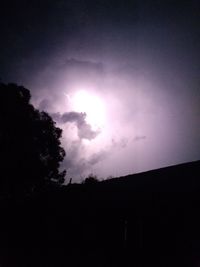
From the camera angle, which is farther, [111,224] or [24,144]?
[24,144]

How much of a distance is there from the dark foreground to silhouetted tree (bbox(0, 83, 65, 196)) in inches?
355

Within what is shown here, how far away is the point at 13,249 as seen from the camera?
15016mm

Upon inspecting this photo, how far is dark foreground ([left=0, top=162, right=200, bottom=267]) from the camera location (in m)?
9.07

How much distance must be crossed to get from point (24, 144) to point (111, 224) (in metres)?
16.0

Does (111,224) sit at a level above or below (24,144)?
below

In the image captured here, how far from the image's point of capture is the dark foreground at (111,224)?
9070mm

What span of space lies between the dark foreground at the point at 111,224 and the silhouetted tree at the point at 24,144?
29.6 ft

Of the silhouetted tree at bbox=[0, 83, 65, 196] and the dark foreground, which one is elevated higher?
the silhouetted tree at bbox=[0, 83, 65, 196]

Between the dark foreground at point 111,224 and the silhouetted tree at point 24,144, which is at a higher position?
the silhouetted tree at point 24,144

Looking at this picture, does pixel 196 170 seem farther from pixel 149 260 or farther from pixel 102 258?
pixel 102 258

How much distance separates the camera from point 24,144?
2462cm

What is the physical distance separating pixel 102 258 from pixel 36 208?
563 centimetres

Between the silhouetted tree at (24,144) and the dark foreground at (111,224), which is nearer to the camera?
the dark foreground at (111,224)

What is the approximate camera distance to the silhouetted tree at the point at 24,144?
78.0ft
